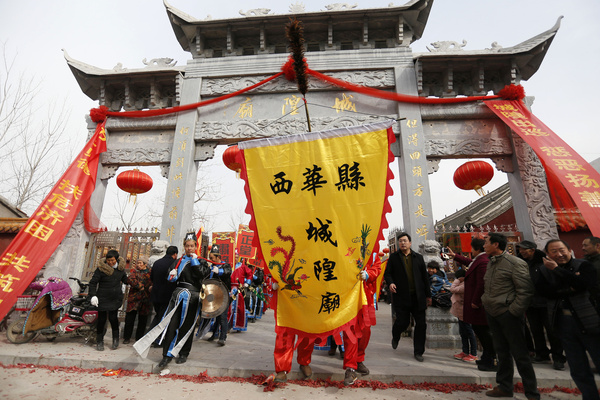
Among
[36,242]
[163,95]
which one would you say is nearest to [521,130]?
[163,95]

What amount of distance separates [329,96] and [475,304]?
5411mm

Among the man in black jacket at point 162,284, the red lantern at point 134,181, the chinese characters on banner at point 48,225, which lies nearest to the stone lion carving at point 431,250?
the man in black jacket at point 162,284

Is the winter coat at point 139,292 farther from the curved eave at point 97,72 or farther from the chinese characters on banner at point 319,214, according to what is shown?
the curved eave at point 97,72

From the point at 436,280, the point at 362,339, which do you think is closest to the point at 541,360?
the point at 436,280

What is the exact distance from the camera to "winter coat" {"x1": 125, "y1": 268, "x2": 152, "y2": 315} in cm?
528

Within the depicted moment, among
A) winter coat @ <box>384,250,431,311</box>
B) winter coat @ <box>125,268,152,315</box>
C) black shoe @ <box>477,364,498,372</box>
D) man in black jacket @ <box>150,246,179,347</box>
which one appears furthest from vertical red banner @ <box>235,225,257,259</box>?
black shoe @ <box>477,364,498,372</box>

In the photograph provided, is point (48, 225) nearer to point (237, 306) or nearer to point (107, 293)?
point (107, 293)

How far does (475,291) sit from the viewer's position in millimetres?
3881

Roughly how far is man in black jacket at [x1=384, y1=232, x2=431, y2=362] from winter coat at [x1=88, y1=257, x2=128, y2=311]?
448 cm

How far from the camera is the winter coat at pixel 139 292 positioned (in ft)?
17.3

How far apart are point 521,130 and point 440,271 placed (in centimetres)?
350

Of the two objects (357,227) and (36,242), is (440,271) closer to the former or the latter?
(357,227)

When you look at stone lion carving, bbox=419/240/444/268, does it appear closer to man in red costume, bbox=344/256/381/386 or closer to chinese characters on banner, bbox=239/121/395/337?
man in red costume, bbox=344/256/381/386

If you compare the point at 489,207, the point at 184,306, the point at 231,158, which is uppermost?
the point at 489,207
